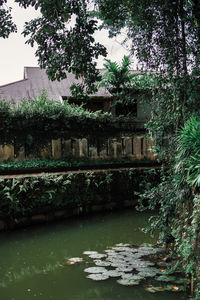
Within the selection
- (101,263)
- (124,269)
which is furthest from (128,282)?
(101,263)

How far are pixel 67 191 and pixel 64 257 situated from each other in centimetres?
251

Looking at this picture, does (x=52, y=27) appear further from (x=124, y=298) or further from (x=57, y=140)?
(x=57, y=140)

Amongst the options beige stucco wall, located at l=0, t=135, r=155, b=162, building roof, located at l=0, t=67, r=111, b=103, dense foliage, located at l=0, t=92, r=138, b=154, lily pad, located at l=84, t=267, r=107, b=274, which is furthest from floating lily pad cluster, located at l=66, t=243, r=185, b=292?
building roof, located at l=0, t=67, r=111, b=103

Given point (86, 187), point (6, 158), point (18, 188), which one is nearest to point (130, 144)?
point (86, 187)

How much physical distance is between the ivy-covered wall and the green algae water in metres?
0.39

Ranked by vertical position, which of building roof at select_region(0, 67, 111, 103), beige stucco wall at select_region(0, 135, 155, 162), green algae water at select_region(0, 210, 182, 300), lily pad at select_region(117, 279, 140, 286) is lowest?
green algae water at select_region(0, 210, 182, 300)

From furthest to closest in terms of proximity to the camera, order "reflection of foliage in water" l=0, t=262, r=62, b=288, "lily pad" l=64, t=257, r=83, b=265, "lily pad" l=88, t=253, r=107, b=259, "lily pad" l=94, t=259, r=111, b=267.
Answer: "lily pad" l=88, t=253, r=107, b=259 < "lily pad" l=64, t=257, r=83, b=265 < "lily pad" l=94, t=259, r=111, b=267 < "reflection of foliage in water" l=0, t=262, r=62, b=288

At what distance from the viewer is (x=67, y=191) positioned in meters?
7.13

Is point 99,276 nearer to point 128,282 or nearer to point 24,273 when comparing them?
point 128,282

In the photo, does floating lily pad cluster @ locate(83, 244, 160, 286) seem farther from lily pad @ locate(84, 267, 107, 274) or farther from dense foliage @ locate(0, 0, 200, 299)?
dense foliage @ locate(0, 0, 200, 299)

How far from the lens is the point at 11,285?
378cm

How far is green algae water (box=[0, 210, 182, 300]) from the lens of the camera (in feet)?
11.5

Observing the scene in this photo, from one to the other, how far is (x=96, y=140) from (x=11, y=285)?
22.5 feet

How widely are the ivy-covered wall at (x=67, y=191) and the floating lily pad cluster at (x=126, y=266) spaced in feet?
4.58
